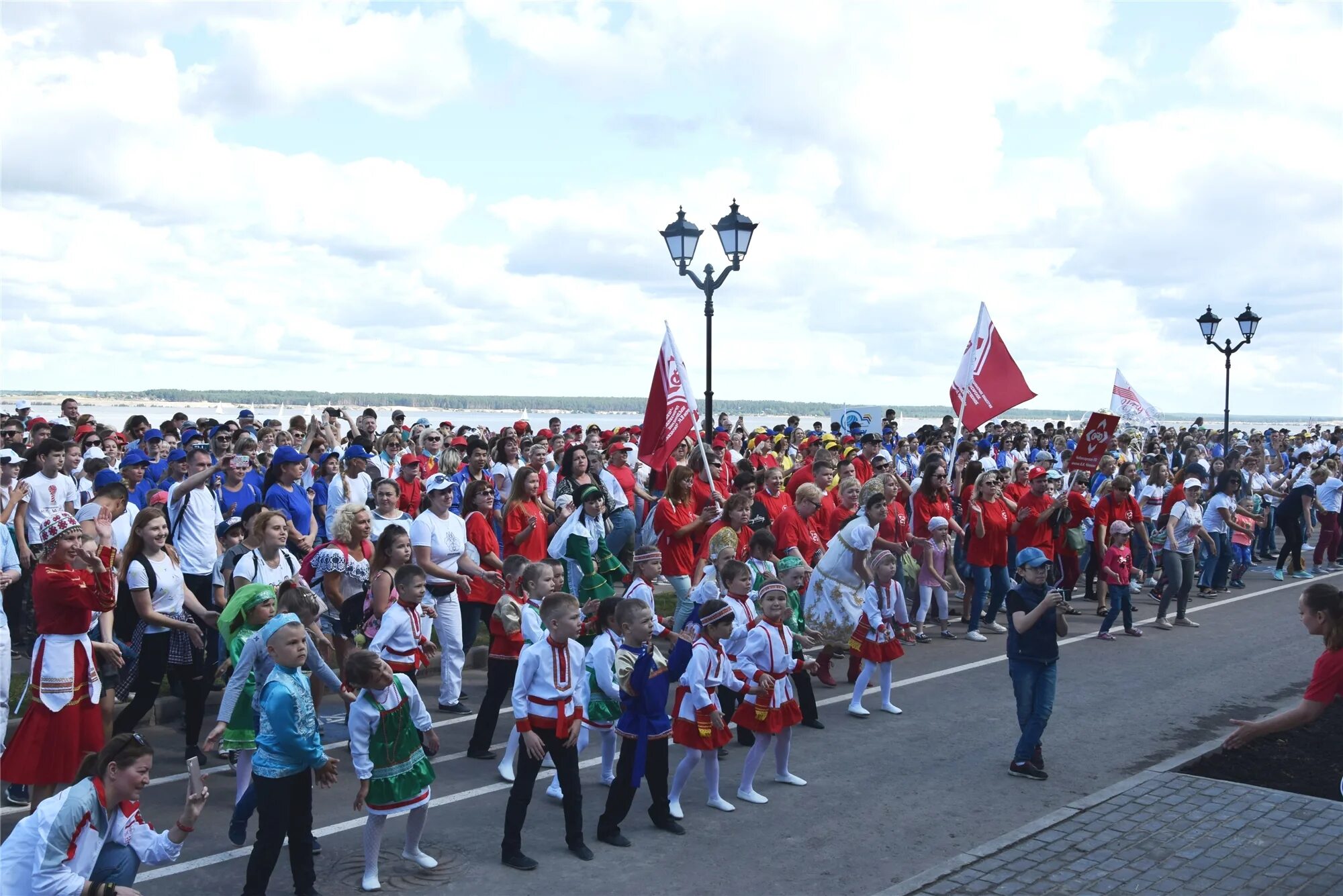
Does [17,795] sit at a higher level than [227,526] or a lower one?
lower

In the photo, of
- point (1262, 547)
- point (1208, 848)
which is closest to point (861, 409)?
point (1262, 547)

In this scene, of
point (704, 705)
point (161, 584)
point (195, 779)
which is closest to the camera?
point (195, 779)

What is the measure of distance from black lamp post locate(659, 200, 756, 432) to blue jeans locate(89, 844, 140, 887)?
11521 mm

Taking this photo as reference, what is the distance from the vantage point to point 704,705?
7.19m

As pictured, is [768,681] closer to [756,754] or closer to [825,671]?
[756,754]

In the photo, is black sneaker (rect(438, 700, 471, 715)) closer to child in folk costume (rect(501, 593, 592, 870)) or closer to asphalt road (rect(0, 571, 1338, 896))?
asphalt road (rect(0, 571, 1338, 896))

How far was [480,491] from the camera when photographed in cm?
960

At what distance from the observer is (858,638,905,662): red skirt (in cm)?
970

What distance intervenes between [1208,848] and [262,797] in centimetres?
533

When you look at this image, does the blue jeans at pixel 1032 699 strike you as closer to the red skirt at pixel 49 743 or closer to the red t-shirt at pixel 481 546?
the red t-shirt at pixel 481 546

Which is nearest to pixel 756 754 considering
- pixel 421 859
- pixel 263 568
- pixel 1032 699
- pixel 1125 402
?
pixel 1032 699

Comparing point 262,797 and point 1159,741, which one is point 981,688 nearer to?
point 1159,741

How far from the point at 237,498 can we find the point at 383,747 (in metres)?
5.10

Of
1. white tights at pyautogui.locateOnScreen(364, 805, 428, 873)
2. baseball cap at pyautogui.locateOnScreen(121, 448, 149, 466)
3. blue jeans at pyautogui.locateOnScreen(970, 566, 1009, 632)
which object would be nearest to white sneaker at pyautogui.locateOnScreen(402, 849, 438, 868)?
white tights at pyautogui.locateOnScreen(364, 805, 428, 873)
